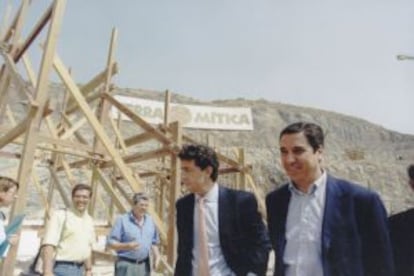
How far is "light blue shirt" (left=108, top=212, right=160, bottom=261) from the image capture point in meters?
4.57

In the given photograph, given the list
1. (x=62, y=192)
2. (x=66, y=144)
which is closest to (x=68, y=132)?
(x=62, y=192)

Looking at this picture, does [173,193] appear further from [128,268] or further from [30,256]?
[30,256]

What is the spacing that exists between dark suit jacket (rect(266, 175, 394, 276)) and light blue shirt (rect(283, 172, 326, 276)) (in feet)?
0.10

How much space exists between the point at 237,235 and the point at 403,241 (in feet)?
2.75

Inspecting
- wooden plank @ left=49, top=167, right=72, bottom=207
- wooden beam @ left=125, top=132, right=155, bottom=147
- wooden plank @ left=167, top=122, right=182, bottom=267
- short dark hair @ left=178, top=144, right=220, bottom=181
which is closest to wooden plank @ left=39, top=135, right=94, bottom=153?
wooden plank @ left=49, top=167, right=72, bottom=207

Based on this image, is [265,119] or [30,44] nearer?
[30,44]

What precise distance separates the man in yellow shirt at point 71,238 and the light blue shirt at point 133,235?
44 centimetres

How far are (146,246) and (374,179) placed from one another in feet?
79.6

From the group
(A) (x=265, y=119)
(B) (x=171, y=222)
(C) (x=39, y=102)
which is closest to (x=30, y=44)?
(C) (x=39, y=102)

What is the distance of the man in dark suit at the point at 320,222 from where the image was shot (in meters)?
1.95

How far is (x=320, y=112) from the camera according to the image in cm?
4947

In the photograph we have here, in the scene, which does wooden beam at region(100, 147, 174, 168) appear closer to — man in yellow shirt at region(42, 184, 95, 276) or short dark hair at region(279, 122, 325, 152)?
man in yellow shirt at region(42, 184, 95, 276)

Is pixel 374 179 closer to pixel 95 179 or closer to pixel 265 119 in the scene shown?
pixel 265 119

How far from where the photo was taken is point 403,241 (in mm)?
2246
